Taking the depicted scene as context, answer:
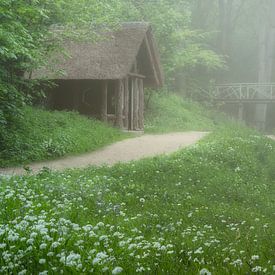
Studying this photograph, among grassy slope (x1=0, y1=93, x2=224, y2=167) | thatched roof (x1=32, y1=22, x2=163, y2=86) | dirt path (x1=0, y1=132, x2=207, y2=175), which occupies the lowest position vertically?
dirt path (x1=0, y1=132, x2=207, y2=175)

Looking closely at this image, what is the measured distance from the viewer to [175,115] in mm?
32531

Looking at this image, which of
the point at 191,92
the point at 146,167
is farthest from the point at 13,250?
the point at 191,92

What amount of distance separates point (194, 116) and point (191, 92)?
783cm

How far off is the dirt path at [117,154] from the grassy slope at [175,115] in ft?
22.6

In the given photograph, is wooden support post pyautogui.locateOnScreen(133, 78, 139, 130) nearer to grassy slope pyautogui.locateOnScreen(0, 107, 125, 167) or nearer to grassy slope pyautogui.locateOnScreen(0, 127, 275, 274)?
grassy slope pyautogui.locateOnScreen(0, 107, 125, 167)

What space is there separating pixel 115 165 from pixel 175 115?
20507 mm

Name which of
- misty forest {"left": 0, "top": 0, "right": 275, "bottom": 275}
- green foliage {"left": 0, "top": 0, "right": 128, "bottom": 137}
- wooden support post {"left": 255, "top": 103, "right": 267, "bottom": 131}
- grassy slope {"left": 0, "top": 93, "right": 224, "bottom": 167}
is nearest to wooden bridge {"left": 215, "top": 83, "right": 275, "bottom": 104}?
wooden support post {"left": 255, "top": 103, "right": 267, "bottom": 131}

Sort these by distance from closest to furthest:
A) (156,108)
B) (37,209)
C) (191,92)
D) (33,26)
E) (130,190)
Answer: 1. (37,209)
2. (130,190)
3. (33,26)
4. (156,108)
5. (191,92)

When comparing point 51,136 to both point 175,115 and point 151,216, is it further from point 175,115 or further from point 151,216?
point 175,115

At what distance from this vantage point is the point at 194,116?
34750 millimetres

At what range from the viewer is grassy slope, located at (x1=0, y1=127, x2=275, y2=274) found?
4.58 m

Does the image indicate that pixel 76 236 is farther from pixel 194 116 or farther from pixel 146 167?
pixel 194 116

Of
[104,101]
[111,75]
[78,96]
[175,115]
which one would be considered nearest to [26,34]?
[111,75]

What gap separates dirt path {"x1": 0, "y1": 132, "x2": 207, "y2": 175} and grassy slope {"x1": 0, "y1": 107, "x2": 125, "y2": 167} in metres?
0.45
